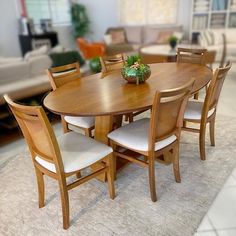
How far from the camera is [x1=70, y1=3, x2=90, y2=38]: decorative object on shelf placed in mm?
6961

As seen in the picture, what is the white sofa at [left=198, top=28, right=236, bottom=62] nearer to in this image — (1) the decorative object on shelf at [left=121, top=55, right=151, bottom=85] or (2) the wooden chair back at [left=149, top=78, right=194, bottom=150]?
(1) the decorative object on shelf at [left=121, top=55, right=151, bottom=85]

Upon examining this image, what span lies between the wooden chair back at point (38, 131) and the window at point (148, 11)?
6.24 meters

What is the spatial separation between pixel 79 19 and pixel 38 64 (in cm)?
422

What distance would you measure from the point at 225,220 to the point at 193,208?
0.69 feet

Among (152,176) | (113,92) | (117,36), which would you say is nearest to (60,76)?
(113,92)

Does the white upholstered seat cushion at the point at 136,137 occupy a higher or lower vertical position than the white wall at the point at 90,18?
lower

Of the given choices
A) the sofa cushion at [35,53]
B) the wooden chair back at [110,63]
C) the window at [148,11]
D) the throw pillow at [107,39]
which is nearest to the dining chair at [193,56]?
the wooden chair back at [110,63]

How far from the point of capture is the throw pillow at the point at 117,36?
22.1ft

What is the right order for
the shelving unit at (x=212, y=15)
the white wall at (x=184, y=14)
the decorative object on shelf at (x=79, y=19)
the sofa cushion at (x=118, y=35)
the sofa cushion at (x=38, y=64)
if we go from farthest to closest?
the decorative object on shelf at (x=79, y=19), the sofa cushion at (x=118, y=35), the white wall at (x=184, y=14), the shelving unit at (x=212, y=15), the sofa cushion at (x=38, y=64)

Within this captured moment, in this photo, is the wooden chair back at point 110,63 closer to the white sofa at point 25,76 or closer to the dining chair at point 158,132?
the white sofa at point 25,76

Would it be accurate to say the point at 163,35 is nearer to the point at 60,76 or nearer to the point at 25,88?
the point at 25,88

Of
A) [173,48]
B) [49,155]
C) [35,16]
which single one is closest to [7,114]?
[49,155]

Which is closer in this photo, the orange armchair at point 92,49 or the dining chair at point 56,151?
the dining chair at point 56,151

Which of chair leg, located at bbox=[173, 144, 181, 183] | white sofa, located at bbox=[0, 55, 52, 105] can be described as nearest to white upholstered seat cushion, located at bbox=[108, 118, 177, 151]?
chair leg, located at bbox=[173, 144, 181, 183]
